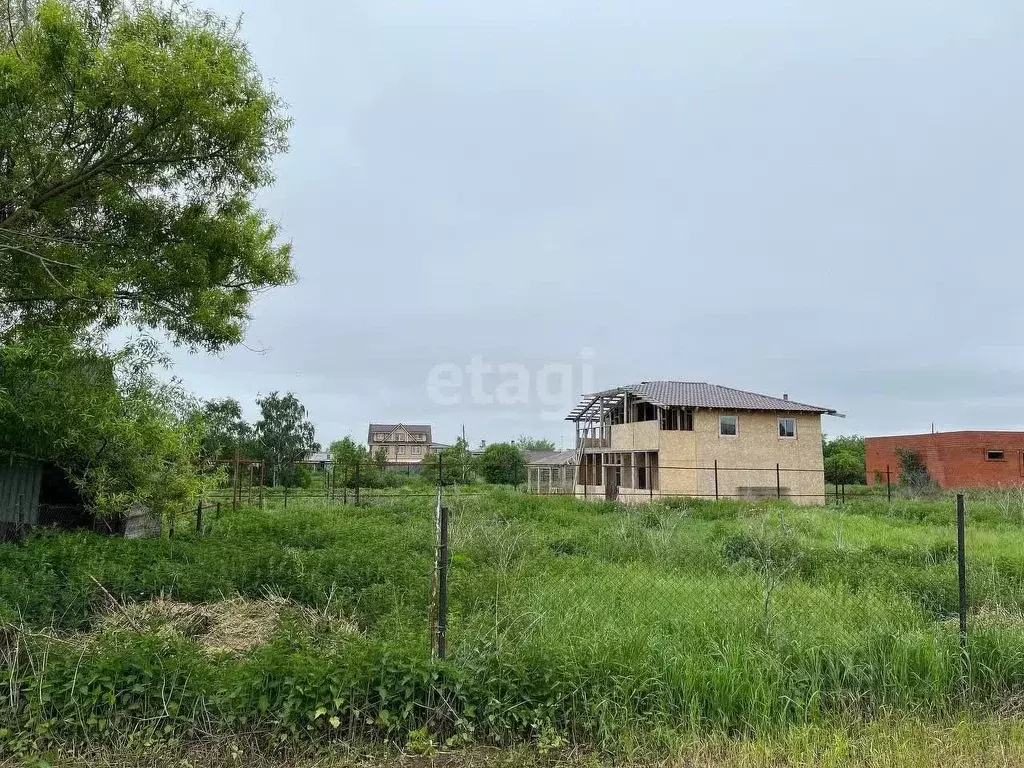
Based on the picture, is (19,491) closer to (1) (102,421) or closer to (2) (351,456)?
(1) (102,421)

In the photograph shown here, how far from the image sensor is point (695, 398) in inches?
1056

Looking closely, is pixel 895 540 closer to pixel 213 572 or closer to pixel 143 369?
pixel 213 572

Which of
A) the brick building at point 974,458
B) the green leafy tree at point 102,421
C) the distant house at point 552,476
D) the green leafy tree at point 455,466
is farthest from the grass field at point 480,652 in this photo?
the brick building at point 974,458

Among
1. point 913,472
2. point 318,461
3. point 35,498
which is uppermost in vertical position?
point 318,461

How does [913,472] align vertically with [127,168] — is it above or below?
below

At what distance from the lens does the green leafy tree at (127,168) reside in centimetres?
743

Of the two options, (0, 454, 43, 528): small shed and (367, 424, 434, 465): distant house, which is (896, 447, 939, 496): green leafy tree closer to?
(0, 454, 43, 528): small shed

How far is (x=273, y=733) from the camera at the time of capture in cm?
389

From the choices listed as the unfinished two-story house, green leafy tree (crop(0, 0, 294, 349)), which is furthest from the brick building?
green leafy tree (crop(0, 0, 294, 349))

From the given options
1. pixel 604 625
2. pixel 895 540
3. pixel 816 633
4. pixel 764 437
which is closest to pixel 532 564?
pixel 604 625

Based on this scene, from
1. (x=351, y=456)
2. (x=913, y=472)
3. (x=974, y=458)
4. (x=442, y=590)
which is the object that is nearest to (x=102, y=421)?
(x=442, y=590)

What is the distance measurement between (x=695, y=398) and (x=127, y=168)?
72.9ft

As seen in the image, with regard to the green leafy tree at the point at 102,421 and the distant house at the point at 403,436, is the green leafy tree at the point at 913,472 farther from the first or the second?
the distant house at the point at 403,436

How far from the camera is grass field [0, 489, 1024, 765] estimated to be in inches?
156
